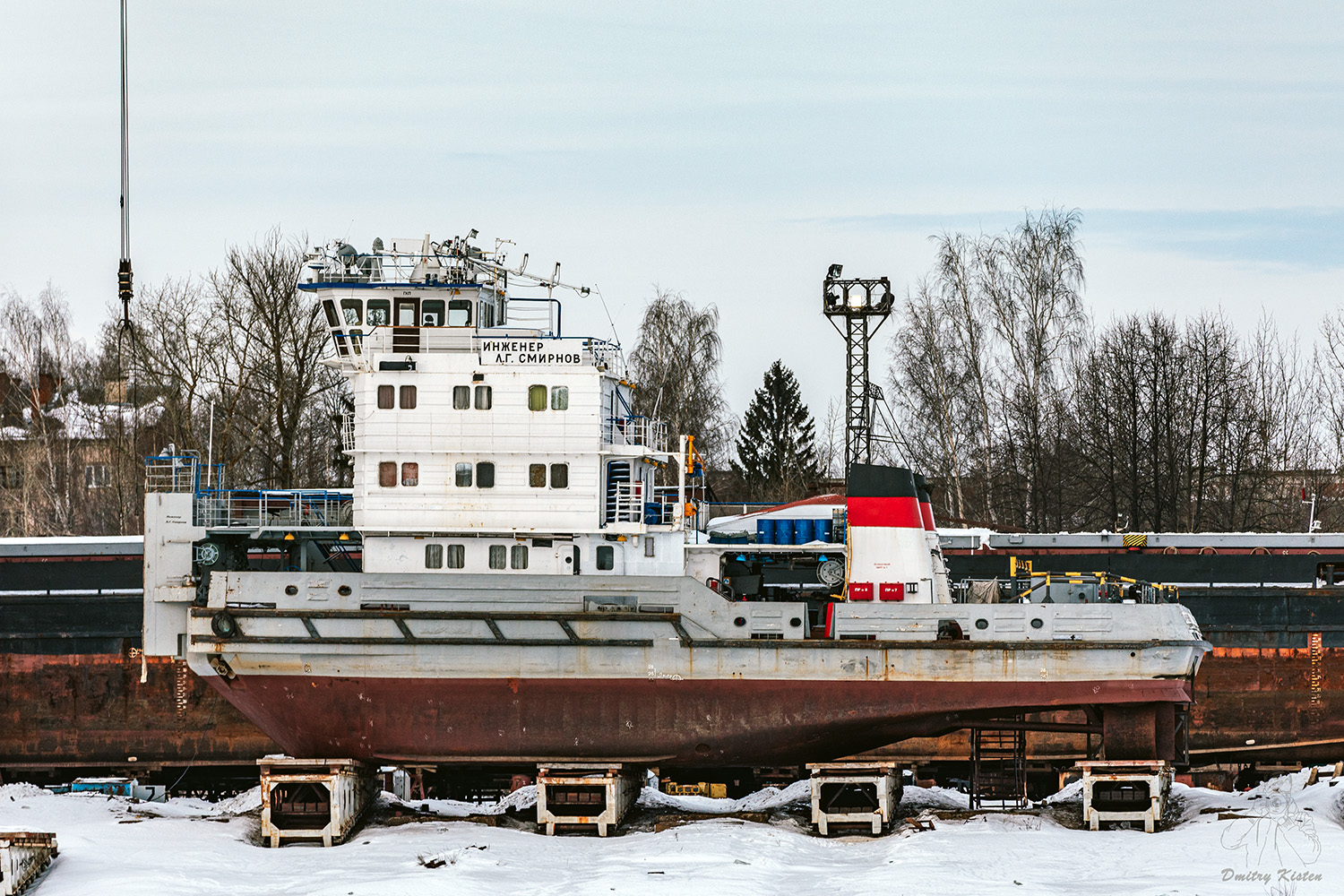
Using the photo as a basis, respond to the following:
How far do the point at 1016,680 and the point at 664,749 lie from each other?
5515 mm

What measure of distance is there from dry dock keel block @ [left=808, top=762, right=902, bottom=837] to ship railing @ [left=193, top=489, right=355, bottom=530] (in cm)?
847

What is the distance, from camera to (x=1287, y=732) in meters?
30.3

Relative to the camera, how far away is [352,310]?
83.8 feet

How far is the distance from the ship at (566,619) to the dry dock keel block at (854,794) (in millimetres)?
813

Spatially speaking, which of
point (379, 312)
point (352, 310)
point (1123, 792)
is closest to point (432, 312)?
point (379, 312)

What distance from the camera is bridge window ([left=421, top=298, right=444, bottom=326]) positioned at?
25.2 meters

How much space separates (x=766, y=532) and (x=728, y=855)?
19.7 ft

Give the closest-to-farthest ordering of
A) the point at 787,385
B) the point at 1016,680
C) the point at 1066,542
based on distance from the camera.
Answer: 1. the point at 1016,680
2. the point at 1066,542
3. the point at 787,385

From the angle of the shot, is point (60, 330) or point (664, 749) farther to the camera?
point (60, 330)

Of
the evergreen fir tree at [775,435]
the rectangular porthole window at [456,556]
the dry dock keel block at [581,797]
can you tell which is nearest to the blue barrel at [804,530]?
the dry dock keel block at [581,797]

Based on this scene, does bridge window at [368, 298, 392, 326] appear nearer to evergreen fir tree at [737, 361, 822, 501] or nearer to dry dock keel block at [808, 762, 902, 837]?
dry dock keel block at [808, 762, 902, 837]

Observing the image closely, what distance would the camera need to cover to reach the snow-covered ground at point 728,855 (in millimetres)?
18797

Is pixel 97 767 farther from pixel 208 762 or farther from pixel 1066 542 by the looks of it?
pixel 1066 542

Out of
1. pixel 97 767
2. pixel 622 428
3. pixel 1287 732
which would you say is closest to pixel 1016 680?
pixel 622 428
